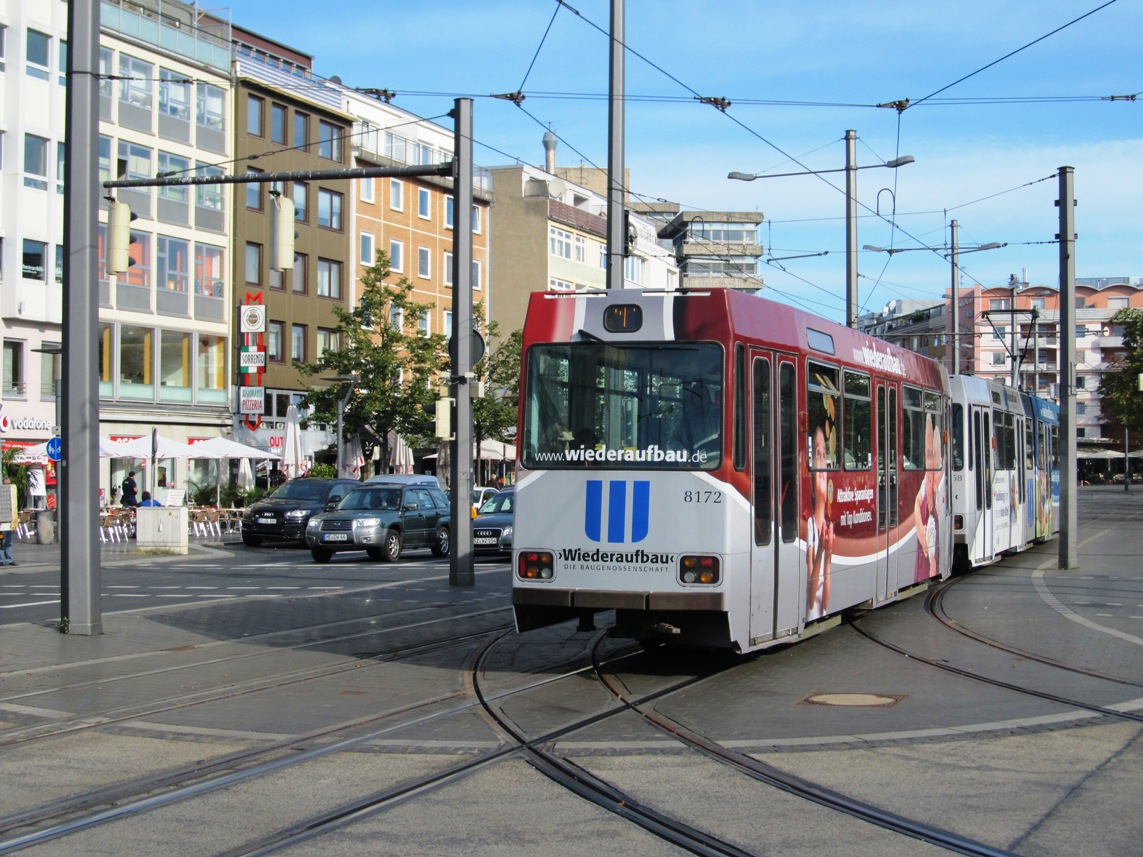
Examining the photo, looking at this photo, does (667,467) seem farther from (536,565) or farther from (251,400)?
(251,400)

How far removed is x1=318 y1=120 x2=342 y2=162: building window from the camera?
59250 mm

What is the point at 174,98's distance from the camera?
51.0m

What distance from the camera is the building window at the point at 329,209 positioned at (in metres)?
60.0

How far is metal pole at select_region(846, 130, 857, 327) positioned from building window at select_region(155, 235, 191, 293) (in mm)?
29121

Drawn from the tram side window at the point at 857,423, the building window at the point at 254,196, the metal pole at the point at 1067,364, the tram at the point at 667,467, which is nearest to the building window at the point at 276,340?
the building window at the point at 254,196

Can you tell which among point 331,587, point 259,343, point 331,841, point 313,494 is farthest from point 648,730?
point 259,343

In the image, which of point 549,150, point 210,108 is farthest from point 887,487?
point 549,150

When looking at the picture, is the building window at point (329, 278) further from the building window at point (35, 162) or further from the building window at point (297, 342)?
the building window at point (35, 162)

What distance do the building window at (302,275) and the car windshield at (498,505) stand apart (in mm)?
29202

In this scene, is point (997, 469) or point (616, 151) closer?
point (616, 151)

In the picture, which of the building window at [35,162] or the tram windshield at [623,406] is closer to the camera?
the tram windshield at [623,406]

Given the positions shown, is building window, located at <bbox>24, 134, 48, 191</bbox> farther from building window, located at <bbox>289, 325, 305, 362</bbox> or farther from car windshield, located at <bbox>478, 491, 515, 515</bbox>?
car windshield, located at <bbox>478, 491, 515, 515</bbox>

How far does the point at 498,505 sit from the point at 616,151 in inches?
524

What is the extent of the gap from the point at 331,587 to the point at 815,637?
990 cm
